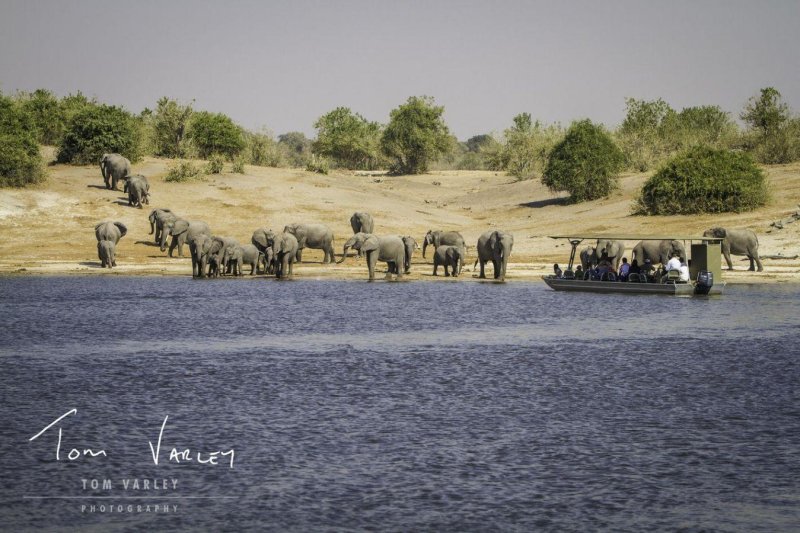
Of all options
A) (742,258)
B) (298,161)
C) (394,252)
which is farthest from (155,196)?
(298,161)

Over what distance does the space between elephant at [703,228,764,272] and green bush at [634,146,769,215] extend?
13046 millimetres

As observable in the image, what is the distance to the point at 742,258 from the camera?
49.5 m

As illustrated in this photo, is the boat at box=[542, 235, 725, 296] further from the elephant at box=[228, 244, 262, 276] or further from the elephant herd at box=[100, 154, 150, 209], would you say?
the elephant herd at box=[100, 154, 150, 209]

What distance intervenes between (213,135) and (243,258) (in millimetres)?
41562

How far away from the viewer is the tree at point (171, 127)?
276 ft

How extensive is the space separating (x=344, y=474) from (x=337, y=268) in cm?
3435

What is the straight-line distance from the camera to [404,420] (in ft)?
56.2

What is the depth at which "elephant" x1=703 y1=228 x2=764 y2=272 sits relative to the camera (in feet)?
144

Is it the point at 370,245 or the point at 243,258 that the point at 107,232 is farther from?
the point at 370,245

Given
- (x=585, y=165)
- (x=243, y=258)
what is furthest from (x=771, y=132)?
(x=243, y=258)

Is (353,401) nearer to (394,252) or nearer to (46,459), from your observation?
(46,459)

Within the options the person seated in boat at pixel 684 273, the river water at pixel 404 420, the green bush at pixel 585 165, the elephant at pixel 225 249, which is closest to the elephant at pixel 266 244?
the elephant at pixel 225 249

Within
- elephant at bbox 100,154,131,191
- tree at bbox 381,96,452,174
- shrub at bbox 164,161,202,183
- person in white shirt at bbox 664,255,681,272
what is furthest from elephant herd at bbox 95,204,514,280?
tree at bbox 381,96,452,174

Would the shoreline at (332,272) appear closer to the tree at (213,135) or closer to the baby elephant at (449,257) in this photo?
the baby elephant at (449,257)
